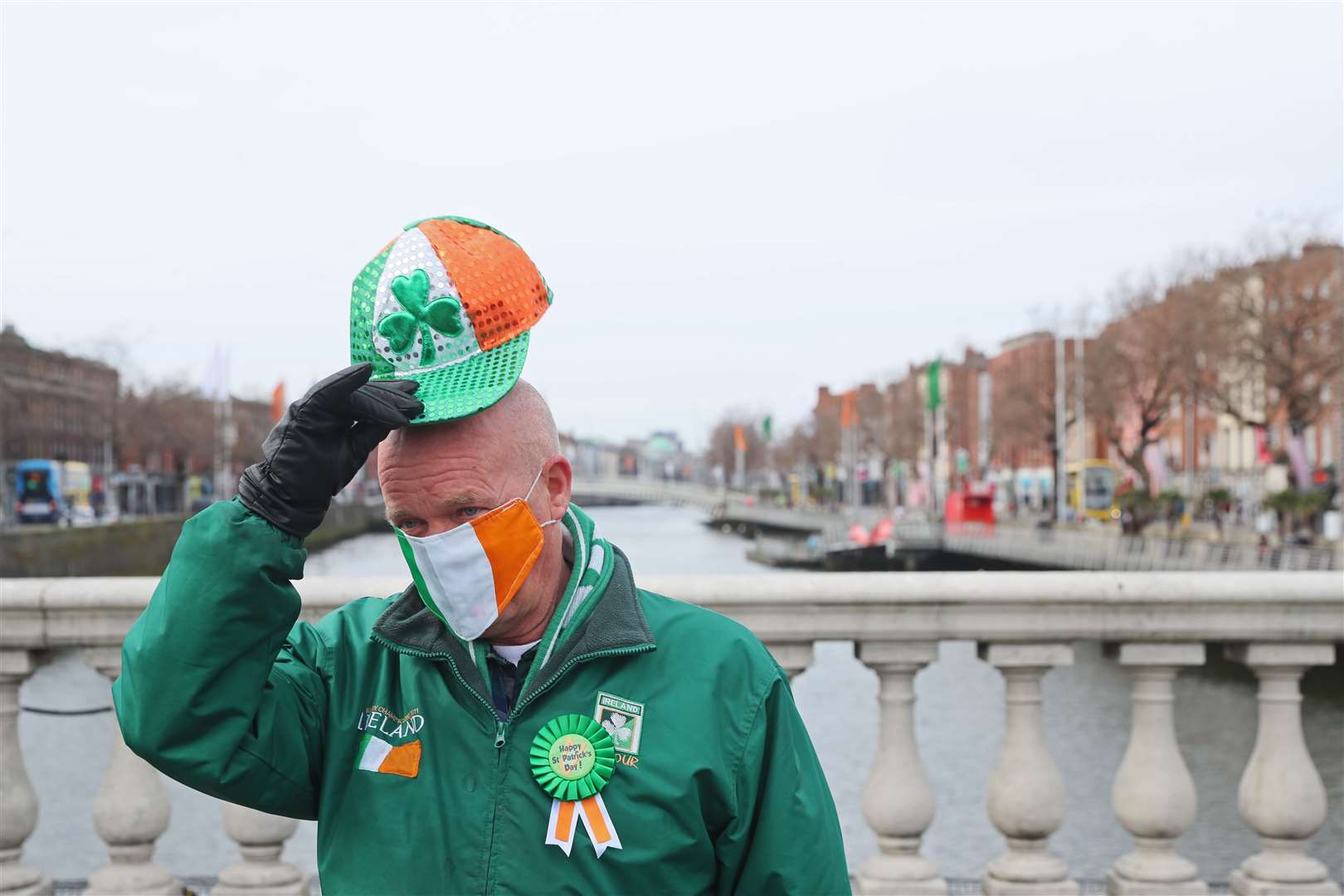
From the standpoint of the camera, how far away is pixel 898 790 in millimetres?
3867

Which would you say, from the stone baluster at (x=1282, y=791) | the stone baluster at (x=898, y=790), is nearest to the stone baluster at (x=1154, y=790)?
the stone baluster at (x=1282, y=791)

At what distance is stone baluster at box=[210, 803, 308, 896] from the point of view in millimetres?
3807

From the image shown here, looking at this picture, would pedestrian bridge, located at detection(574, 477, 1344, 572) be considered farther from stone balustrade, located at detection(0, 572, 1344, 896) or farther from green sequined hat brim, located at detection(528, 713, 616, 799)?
green sequined hat brim, located at detection(528, 713, 616, 799)

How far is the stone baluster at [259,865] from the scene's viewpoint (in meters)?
3.81

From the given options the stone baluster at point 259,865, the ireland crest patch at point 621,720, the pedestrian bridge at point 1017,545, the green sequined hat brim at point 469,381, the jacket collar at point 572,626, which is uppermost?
the green sequined hat brim at point 469,381

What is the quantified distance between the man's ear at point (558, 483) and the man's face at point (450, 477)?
0.7 inches

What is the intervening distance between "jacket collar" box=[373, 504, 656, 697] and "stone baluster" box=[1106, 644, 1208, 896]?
2204 millimetres

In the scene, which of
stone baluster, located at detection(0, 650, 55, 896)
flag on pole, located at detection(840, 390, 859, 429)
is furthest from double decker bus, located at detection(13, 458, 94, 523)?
stone baluster, located at detection(0, 650, 55, 896)

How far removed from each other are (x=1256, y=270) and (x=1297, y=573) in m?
38.1

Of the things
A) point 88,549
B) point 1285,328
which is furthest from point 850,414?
point 88,549

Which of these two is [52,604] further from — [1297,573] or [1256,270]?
[1256,270]

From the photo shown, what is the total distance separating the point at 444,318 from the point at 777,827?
0.85 metres

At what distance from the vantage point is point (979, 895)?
3.98 meters

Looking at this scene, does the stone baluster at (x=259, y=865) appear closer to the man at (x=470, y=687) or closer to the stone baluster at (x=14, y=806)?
the stone baluster at (x=14, y=806)
